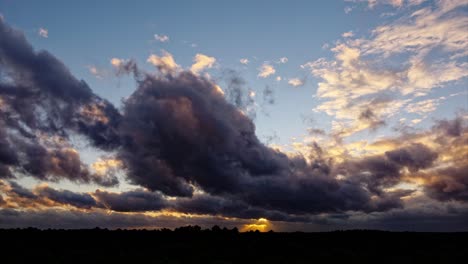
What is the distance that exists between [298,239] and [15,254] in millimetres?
98227

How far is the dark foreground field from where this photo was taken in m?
103

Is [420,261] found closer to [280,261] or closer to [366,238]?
[280,261]

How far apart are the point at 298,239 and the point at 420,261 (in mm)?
59761

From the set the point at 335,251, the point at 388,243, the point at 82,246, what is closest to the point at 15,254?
the point at 82,246

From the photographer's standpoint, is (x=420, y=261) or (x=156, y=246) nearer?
(x=420, y=261)

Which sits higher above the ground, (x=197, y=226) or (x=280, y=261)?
(x=197, y=226)

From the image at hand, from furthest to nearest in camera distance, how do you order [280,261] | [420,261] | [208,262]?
[420,261] → [280,261] → [208,262]

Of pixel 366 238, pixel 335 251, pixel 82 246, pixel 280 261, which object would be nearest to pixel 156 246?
pixel 82 246

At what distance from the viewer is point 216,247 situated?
12938 centimetres

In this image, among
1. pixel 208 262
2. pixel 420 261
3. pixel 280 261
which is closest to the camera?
pixel 208 262

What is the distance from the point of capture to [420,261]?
108m

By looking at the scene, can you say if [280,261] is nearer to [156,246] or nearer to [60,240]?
[156,246]

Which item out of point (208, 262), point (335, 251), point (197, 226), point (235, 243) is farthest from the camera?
point (197, 226)

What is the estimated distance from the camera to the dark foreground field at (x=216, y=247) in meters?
103
